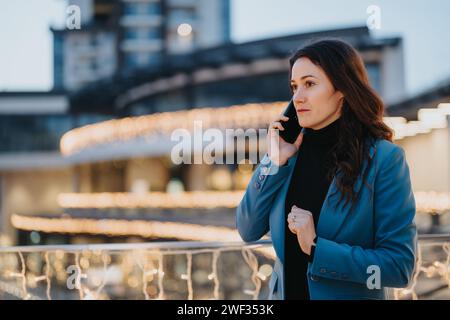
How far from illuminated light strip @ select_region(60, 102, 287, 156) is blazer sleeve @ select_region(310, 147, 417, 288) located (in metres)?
13.5

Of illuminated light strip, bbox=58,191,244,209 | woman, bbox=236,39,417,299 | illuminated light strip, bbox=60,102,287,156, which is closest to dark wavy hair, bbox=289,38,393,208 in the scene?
woman, bbox=236,39,417,299

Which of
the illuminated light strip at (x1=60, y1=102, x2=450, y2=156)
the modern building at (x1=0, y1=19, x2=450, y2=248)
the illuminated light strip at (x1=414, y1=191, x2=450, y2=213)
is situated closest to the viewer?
the illuminated light strip at (x1=414, y1=191, x2=450, y2=213)

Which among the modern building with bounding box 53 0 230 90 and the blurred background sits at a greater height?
the modern building with bounding box 53 0 230 90

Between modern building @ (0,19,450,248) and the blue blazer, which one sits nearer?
the blue blazer

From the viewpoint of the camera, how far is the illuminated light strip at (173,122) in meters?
17.2

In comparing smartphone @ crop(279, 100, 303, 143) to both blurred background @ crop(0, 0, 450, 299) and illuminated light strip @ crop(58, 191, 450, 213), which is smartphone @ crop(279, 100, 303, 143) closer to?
blurred background @ crop(0, 0, 450, 299)

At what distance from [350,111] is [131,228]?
1767cm

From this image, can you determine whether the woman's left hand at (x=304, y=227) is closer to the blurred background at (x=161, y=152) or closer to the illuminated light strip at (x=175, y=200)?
the blurred background at (x=161, y=152)

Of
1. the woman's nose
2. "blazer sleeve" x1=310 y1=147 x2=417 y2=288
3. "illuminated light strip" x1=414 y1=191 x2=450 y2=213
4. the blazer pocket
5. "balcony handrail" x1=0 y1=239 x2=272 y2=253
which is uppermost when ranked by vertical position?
the woman's nose

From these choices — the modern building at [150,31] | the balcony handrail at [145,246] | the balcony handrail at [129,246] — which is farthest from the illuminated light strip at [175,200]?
the modern building at [150,31]

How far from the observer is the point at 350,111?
62.7 inches

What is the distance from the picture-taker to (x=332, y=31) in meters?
21.4

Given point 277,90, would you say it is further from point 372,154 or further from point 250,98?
point 372,154

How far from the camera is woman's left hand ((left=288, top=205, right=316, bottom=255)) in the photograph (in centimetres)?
149
